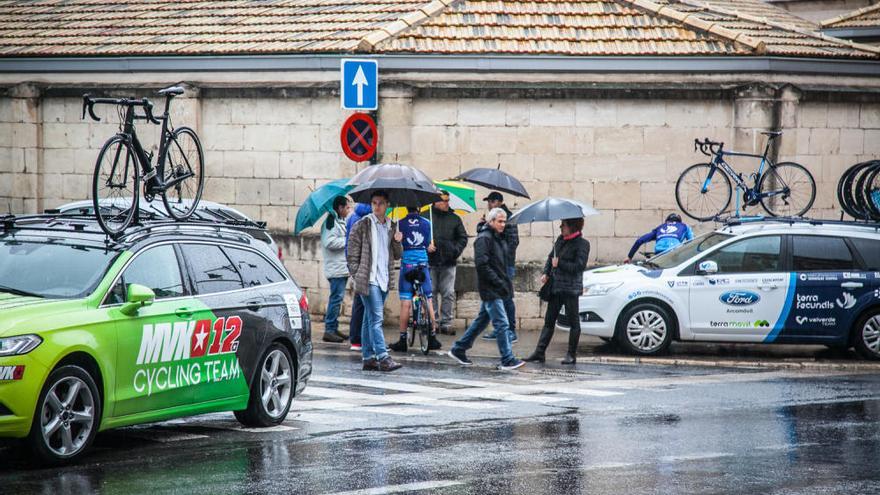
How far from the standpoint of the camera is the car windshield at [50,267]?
9.32 m

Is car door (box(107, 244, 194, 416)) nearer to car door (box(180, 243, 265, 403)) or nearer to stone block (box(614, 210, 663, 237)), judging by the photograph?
car door (box(180, 243, 265, 403))

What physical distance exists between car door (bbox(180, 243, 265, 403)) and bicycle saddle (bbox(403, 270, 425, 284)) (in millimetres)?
5832

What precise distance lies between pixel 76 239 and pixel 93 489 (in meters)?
2.42

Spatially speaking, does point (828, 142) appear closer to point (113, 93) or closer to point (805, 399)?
point (805, 399)

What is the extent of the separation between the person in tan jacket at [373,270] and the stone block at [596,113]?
581 centimetres

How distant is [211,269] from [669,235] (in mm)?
9386

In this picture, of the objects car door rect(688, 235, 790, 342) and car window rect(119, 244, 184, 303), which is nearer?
car window rect(119, 244, 184, 303)

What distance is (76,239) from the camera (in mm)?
9859

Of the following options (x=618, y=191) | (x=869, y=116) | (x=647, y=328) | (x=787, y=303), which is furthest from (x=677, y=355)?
(x=869, y=116)

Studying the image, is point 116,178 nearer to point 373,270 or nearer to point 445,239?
point 373,270

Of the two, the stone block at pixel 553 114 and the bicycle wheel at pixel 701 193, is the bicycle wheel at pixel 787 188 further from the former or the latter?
→ the stone block at pixel 553 114

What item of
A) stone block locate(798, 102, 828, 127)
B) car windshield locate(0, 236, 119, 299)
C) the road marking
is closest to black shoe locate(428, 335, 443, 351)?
stone block locate(798, 102, 828, 127)

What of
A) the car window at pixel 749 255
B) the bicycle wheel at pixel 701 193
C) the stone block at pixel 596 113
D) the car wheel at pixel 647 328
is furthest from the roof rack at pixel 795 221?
the stone block at pixel 596 113

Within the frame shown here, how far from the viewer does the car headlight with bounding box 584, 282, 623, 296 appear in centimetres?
1677
